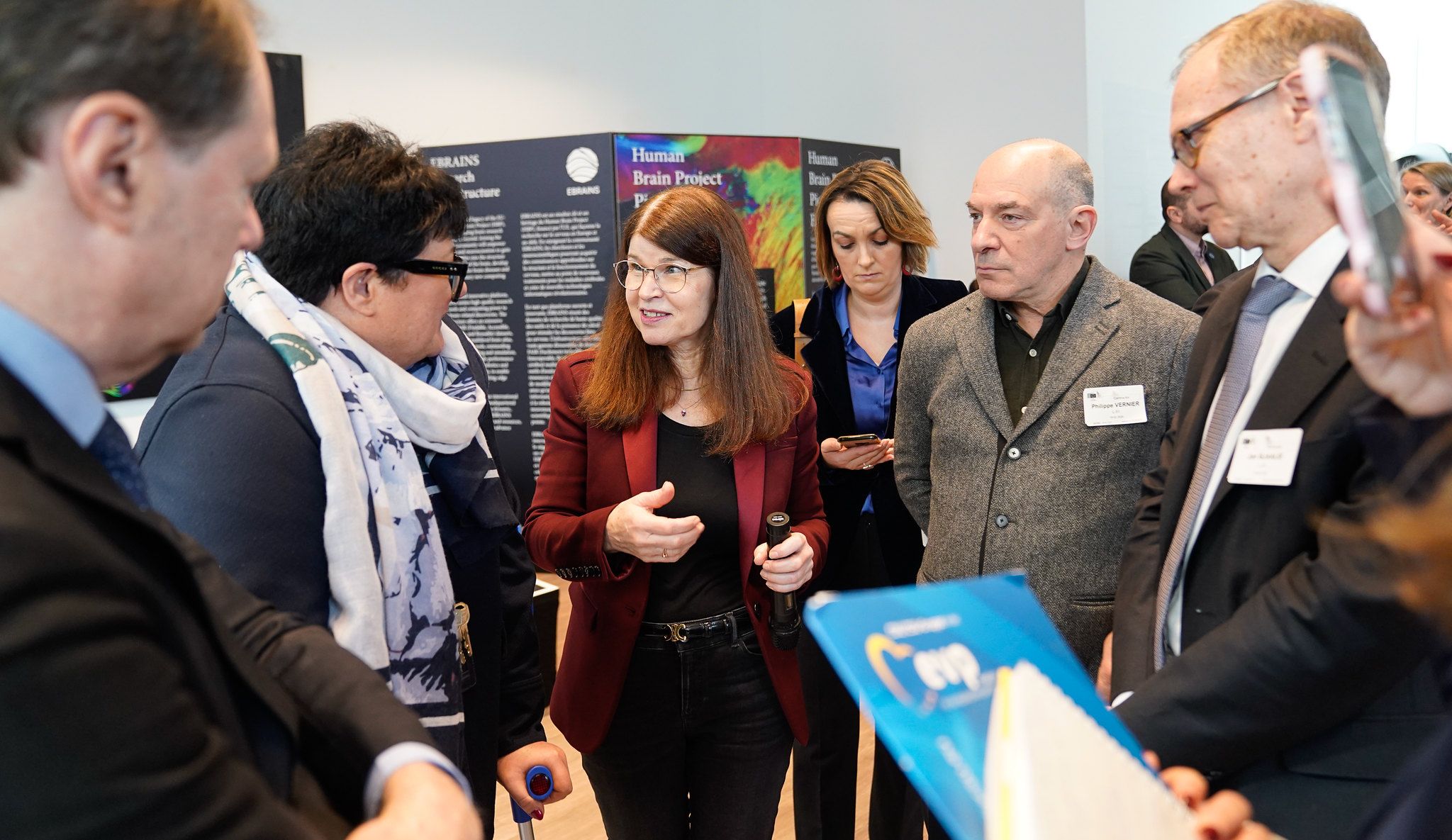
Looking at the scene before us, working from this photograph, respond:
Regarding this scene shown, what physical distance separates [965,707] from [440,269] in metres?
1.26

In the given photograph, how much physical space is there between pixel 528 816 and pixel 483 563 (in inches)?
20.9

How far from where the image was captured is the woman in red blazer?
2168 mm

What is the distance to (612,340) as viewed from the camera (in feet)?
7.82

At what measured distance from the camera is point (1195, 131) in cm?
161

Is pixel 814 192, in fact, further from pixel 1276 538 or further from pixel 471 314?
pixel 1276 538

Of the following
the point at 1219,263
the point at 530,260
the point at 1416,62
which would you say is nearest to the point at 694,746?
the point at 530,260

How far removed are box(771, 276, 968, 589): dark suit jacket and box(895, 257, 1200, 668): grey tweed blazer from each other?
42cm

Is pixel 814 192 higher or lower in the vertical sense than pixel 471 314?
higher

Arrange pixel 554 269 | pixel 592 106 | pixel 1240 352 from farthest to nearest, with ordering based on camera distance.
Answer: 1. pixel 592 106
2. pixel 554 269
3. pixel 1240 352

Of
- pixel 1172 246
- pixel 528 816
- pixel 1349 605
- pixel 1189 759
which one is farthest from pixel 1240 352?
pixel 1172 246

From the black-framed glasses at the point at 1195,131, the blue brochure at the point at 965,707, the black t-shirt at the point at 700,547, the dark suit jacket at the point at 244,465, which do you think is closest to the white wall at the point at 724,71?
the black t-shirt at the point at 700,547

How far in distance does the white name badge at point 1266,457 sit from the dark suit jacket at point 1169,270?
3267 millimetres

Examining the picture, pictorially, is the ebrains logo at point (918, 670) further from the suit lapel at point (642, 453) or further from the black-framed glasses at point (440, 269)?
the suit lapel at point (642, 453)

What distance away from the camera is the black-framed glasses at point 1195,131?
1.54m
